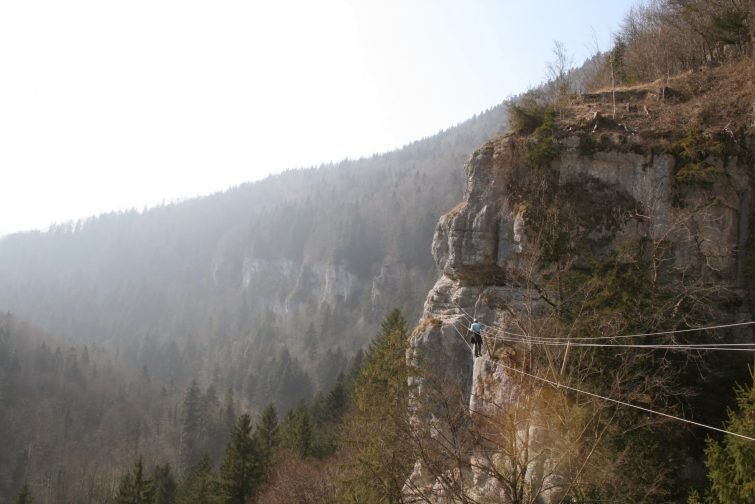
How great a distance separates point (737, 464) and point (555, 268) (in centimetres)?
723

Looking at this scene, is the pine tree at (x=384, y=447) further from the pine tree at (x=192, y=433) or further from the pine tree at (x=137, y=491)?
the pine tree at (x=192, y=433)

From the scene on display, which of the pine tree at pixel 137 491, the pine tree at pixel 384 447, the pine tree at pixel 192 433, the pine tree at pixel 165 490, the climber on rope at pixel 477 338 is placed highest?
the climber on rope at pixel 477 338

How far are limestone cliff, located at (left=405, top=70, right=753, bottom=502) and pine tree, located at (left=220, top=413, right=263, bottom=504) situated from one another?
48.6 ft

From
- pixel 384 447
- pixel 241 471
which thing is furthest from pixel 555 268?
pixel 241 471

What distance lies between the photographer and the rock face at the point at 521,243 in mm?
14891

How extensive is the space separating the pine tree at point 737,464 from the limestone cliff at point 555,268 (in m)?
1.65

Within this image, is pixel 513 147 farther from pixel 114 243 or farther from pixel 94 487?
pixel 114 243

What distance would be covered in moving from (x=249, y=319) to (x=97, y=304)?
Result: 186ft

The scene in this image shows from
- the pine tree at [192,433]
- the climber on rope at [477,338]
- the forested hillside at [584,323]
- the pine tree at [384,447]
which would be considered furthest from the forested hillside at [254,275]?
the climber on rope at [477,338]

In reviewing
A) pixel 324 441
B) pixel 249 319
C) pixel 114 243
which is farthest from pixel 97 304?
pixel 324 441

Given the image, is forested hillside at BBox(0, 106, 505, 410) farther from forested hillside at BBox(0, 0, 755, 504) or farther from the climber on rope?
the climber on rope

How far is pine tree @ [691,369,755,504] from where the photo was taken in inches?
386

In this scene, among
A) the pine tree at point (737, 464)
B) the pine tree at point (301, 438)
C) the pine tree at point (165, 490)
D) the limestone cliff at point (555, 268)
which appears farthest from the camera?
the pine tree at point (165, 490)

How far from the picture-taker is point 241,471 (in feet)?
93.6
